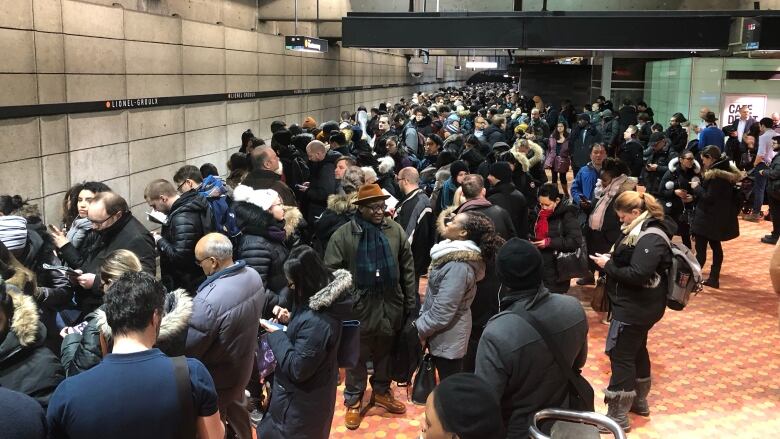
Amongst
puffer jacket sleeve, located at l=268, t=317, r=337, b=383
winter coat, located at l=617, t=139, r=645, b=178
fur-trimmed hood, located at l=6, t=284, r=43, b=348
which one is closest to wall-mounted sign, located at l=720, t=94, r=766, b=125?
winter coat, located at l=617, t=139, r=645, b=178

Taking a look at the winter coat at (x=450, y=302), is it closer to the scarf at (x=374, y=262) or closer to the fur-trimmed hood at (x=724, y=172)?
the scarf at (x=374, y=262)

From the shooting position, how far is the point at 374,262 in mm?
4602

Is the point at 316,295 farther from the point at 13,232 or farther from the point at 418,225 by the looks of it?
the point at 418,225

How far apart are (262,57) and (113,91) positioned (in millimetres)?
5354

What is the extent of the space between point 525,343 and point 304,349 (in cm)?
109

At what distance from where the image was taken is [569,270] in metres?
5.88

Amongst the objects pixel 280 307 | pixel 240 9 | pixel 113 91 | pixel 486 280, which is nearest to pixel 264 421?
pixel 280 307

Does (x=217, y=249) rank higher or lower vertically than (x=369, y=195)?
lower

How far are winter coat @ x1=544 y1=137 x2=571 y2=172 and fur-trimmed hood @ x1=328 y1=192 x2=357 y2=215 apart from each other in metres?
8.66

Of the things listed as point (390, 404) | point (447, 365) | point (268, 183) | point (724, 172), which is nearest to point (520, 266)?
point (447, 365)

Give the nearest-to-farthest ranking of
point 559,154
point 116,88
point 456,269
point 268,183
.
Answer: point 456,269, point 268,183, point 116,88, point 559,154

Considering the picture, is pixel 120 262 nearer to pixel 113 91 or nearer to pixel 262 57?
pixel 113 91

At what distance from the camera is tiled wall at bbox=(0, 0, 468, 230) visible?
6.40 meters

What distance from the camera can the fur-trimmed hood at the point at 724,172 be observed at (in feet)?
25.5
